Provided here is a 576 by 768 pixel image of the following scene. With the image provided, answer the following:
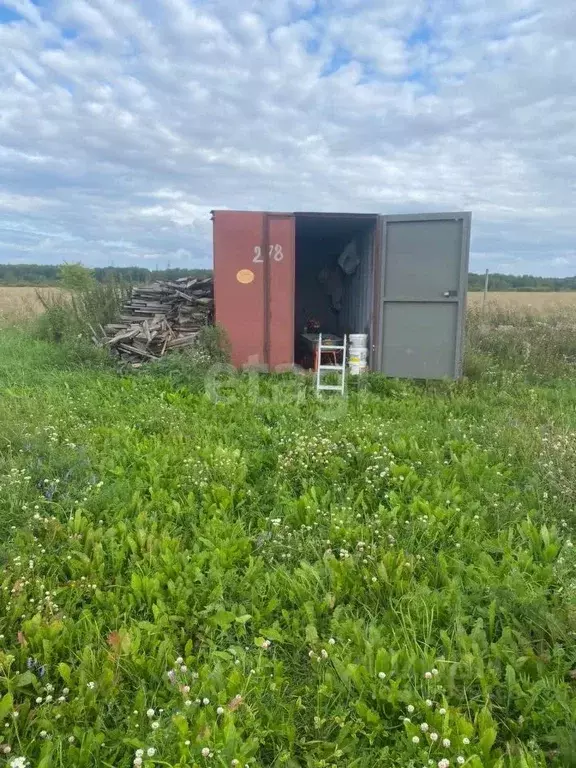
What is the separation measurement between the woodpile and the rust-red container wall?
2.92ft

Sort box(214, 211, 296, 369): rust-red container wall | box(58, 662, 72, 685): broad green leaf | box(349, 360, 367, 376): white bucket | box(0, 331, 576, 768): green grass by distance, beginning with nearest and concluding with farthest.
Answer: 1. box(0, 331, 576, 768): green grass
2. box(58, 662, 72, 685): broad green leaf
3. box(349, 360, 367, 376): white bucket
4. box(214, 211, 296, 369): rust-red container wall

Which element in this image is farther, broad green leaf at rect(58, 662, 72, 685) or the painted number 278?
the painted number 278

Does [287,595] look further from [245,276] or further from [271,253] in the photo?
[271,253]

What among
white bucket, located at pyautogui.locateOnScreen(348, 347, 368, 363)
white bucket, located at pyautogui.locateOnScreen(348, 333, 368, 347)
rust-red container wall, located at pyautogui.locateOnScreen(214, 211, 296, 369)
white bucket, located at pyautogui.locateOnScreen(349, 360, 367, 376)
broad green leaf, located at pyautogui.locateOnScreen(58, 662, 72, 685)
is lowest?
broad green leaf, located at pyautogui.locateOnScreen(58, 662, 72, 685)

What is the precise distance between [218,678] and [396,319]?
6757 millimetres

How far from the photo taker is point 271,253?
8.66m

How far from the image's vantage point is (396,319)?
8398mm

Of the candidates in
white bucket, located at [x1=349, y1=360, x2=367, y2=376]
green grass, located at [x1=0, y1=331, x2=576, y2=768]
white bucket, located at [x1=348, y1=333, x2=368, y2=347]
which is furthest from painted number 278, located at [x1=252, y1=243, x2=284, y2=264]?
green grass, located at [x1=0, y1=331, x2=576, y2=768]

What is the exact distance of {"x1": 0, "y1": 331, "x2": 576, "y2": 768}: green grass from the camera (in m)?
2.19

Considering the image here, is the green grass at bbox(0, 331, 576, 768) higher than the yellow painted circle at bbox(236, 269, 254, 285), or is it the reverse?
the yellow painted circle at bbox(236, 269, 254, 285)

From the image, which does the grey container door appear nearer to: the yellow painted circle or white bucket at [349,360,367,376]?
white bucket at [349,360,367,376]

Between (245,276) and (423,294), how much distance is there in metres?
2.89

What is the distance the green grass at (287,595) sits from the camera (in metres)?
2.19

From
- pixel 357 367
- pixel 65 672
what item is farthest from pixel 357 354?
Result: pixel 65 672
